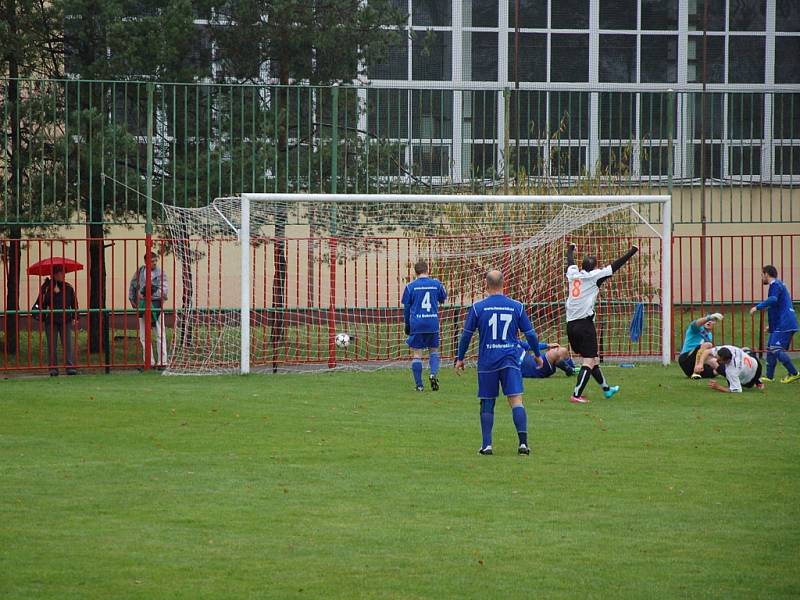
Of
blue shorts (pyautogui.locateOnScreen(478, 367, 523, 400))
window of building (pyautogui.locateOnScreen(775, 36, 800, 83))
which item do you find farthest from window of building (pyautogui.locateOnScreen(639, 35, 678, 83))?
blue shorts (pyautogui.locateOnScreen(478, 367, 523, 400))

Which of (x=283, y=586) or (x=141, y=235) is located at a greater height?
(x=141, y=235)

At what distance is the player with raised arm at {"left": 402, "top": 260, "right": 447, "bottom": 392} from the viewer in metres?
16.2

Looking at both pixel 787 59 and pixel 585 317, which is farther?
pixel 787 59

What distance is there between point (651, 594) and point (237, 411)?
8.12 meters

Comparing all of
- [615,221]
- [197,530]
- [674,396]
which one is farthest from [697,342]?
[197,530]

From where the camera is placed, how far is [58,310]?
18375mm

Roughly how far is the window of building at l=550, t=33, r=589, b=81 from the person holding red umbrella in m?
16.4

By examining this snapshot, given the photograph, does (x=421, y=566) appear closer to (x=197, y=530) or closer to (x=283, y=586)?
(x=283, y=586)

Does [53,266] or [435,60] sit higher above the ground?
[435,60]

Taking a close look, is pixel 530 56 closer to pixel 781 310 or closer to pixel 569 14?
pixel 569 14

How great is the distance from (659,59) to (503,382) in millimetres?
22545

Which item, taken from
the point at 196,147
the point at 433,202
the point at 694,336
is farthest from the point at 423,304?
the point at 196,147

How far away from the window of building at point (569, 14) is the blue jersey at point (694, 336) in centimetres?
1552

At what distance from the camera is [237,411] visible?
14.2 m
